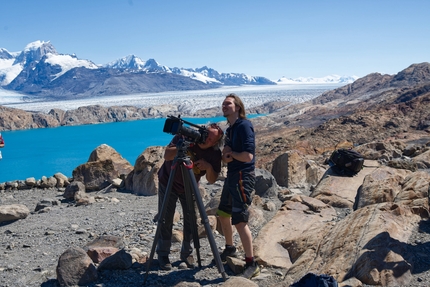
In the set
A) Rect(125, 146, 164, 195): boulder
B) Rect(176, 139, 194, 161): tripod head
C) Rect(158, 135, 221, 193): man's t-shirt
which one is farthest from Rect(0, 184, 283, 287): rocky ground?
Rect(176, 139, 194, 161): tripod head

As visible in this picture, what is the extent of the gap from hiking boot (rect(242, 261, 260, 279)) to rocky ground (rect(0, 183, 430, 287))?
0.05 m

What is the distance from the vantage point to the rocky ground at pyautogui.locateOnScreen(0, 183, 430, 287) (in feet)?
13.0

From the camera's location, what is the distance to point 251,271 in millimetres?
3898

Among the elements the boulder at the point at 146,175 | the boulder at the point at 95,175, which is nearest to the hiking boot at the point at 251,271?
the boulder at the point at 146,175

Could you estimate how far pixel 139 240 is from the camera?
5324 mm

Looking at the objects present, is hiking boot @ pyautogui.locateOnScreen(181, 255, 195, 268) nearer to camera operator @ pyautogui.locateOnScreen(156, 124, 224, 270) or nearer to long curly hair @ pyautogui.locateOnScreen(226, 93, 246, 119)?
camera operator @ pyautogui.locateOnScreen(156, 124, 224, 270)

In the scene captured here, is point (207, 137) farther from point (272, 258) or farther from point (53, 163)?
point (53, 163)

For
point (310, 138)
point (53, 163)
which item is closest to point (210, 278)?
point (310, 138)

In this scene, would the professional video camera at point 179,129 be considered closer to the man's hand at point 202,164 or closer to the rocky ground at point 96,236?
the man's hand at point 202,164

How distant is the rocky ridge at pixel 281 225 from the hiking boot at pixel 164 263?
62 millimetres

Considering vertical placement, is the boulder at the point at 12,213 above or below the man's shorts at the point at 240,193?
below

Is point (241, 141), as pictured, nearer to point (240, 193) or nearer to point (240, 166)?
point (240, 166)

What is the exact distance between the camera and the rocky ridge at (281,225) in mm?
3742

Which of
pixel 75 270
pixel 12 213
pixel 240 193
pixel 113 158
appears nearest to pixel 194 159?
pixel 240 193
